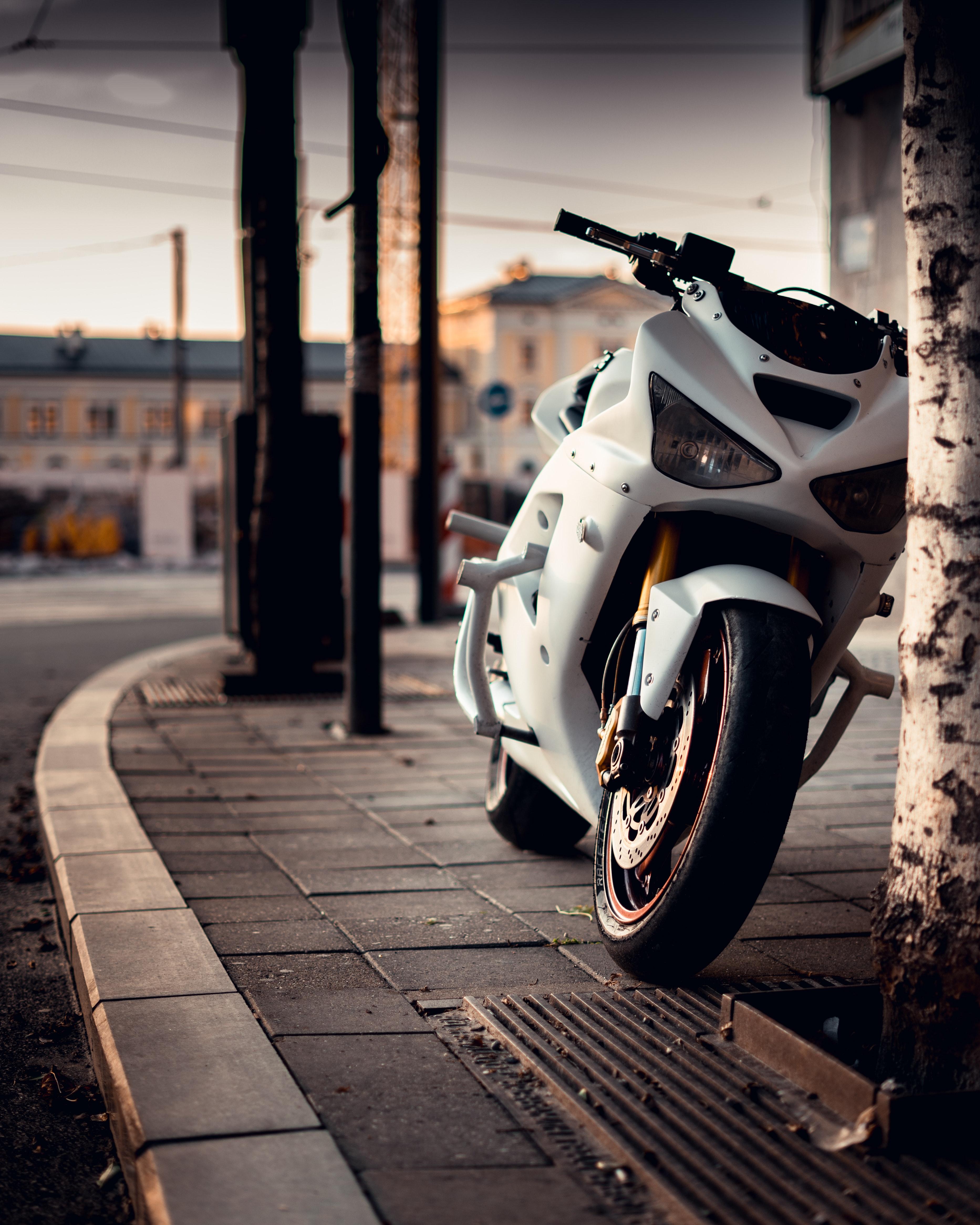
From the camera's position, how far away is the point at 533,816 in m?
4.25

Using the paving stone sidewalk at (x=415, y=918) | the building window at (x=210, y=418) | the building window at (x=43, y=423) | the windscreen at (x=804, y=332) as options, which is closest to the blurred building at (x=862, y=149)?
the paving stone sidewalk at (x=415, y=918)

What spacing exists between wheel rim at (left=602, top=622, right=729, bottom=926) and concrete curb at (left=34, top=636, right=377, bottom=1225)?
829 millimetres

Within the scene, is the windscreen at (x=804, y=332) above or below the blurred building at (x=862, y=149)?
below

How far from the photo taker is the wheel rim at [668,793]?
2812 millimetres

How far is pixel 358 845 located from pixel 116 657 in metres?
7.32

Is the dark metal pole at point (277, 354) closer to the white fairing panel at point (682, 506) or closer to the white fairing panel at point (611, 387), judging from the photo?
the white fairing panel at point (682, 506)

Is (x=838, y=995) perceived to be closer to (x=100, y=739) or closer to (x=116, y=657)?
(x=100, y=739)

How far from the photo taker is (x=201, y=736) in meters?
6.78

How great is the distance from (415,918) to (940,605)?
1.76 meters

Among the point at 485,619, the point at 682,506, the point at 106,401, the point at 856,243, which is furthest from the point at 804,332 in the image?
the point at 106,401

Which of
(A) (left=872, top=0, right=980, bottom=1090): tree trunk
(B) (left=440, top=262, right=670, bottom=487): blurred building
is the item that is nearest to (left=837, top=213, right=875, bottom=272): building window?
(A) (left=872, top=0, right=980, bottom=1090): tree trunk

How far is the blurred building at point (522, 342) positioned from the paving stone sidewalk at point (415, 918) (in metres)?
71.5

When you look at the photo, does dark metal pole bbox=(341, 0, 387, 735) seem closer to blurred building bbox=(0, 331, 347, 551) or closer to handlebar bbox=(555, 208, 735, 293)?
handlebar bbox=(555, 208, 735, 293)

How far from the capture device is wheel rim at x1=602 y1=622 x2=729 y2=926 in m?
2.81
